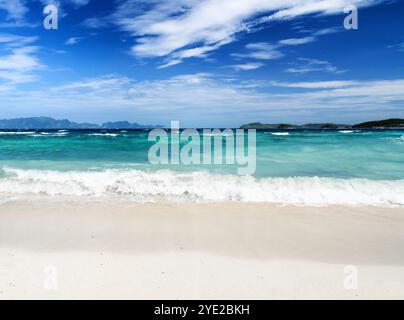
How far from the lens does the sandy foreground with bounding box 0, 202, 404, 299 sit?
11.4 ft

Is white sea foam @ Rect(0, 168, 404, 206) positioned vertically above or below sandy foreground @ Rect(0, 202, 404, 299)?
above

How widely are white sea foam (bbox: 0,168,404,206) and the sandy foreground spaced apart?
1.06 meters

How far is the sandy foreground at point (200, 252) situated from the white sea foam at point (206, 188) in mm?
1056

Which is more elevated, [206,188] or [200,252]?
[206,188]

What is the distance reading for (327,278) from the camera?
147 inches

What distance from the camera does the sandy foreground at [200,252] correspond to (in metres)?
3.46

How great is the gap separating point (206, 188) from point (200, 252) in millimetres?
4386

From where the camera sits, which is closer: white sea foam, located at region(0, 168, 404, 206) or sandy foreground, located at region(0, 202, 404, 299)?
sandy foreground, located at region(0, 202, 404, 299)

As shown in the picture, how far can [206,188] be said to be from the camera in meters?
8.85

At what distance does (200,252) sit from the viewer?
4500 mm

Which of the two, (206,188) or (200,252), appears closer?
(200,252)
